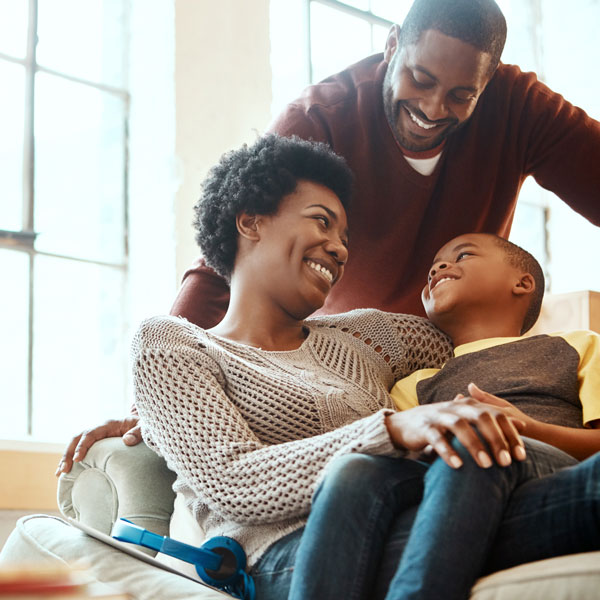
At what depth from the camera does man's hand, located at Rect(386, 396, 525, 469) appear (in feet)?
3.24

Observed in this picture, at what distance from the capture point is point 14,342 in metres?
3.04

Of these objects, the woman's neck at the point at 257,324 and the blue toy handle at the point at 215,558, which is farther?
the woman's neck at the point at 257,324

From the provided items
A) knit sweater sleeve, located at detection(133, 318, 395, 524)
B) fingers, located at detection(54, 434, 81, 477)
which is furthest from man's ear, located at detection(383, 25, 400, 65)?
fingers, located at detection(54, 434, 81, 477)

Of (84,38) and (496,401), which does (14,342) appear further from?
(496,401)

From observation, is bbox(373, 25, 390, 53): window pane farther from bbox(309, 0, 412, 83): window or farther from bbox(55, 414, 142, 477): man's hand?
bbox(55, 414, 142, 477): man's hand

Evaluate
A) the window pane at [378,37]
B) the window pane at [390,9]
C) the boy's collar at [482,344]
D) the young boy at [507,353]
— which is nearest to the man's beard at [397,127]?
the young boy at [507,353]

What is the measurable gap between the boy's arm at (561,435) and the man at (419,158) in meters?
0.66

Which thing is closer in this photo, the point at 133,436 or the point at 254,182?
the point at 133,436

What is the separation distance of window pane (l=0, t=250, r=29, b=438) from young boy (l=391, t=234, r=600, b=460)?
1797mm

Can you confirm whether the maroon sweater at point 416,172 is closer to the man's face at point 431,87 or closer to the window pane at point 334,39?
the man's face at point 431,87

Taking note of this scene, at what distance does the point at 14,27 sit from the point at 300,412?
2.39m

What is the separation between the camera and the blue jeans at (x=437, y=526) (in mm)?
918

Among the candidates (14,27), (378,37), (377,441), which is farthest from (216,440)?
(378,37)

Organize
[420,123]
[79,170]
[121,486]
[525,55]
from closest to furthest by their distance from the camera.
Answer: [121,486]
[420,123]
[79,170]
[525,55]
